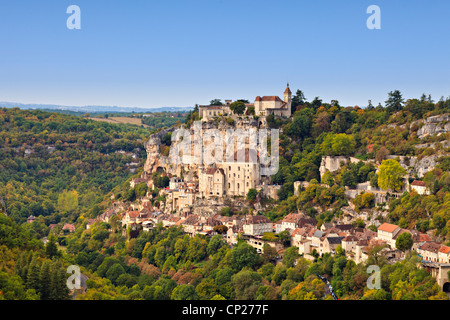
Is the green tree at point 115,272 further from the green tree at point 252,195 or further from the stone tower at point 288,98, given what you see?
the stone tower at point 288,98

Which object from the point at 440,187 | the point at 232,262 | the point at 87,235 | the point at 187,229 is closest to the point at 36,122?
the point at 87,235

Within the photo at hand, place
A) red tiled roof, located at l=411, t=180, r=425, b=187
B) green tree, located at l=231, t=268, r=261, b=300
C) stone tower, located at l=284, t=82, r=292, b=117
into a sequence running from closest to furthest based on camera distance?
green tree, located at l=231, t=268, r=261, b=300 → red tiled roof, located at l=411, t=180, r=425, b=187 → stone tower, located at l=284, t=82, r=292, b=117

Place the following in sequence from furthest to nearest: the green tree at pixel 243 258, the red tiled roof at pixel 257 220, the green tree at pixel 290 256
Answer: the red tiled roof at pixel 257 220 < the green tree at pixel 243 258 < the green tree at pixel 290 256

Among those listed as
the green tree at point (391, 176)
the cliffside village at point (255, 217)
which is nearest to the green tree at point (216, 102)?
the cliffside village at point (255, 217)

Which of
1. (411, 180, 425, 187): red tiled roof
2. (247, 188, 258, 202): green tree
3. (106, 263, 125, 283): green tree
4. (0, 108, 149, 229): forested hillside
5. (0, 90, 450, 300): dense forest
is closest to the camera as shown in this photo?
(0, 90, 450, 300): dense forest

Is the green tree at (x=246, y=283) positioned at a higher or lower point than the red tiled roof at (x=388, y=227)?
lower

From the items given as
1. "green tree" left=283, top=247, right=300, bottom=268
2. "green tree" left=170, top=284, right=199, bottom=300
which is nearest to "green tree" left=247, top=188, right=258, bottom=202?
"green tree" left=283, top=247, right=300, bottom=268

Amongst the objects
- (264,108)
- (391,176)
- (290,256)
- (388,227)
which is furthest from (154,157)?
(388,227)

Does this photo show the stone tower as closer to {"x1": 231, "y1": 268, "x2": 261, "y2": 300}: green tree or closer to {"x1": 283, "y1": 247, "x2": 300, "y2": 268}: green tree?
{"x1": 283, "y1": 247, "x2": 300, "y2": 268}: green tree
